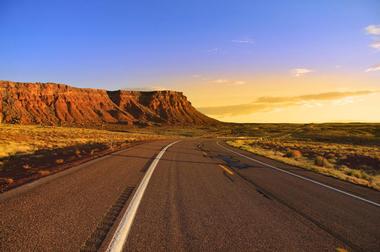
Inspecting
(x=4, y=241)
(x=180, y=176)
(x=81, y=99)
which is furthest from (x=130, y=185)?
(x=81, y=99)

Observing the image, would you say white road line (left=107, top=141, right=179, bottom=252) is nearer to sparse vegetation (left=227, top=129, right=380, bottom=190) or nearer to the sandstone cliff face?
sparse vegetation (left=227, top=129, right=380, bottom=190)

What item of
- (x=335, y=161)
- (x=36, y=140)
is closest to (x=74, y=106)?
(x=36, y=140)

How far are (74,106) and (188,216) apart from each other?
164 meters

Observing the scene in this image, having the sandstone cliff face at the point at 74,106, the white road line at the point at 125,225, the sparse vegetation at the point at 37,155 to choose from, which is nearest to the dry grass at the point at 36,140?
the sparse vegetation at the point at 37,155

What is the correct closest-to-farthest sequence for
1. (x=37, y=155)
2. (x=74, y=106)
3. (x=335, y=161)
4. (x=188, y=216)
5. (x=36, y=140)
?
(x=188, y=216), (x=37, y=155), (x=335, y=161), (x=36, y=140), (x=74, y=106)

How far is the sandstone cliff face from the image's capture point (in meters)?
141

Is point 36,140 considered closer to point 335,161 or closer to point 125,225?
point 335,161

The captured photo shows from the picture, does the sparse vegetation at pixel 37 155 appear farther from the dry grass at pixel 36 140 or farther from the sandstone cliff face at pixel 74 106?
the sandstone cliff face at pixel 74 106

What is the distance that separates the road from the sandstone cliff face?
405ft

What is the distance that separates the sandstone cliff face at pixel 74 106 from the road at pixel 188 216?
123553 millimetres

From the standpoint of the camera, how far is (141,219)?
5.69 metres

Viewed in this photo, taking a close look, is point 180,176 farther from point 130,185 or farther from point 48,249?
point 48,249

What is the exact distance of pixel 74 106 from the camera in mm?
160625

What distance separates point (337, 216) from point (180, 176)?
18.3 ft
